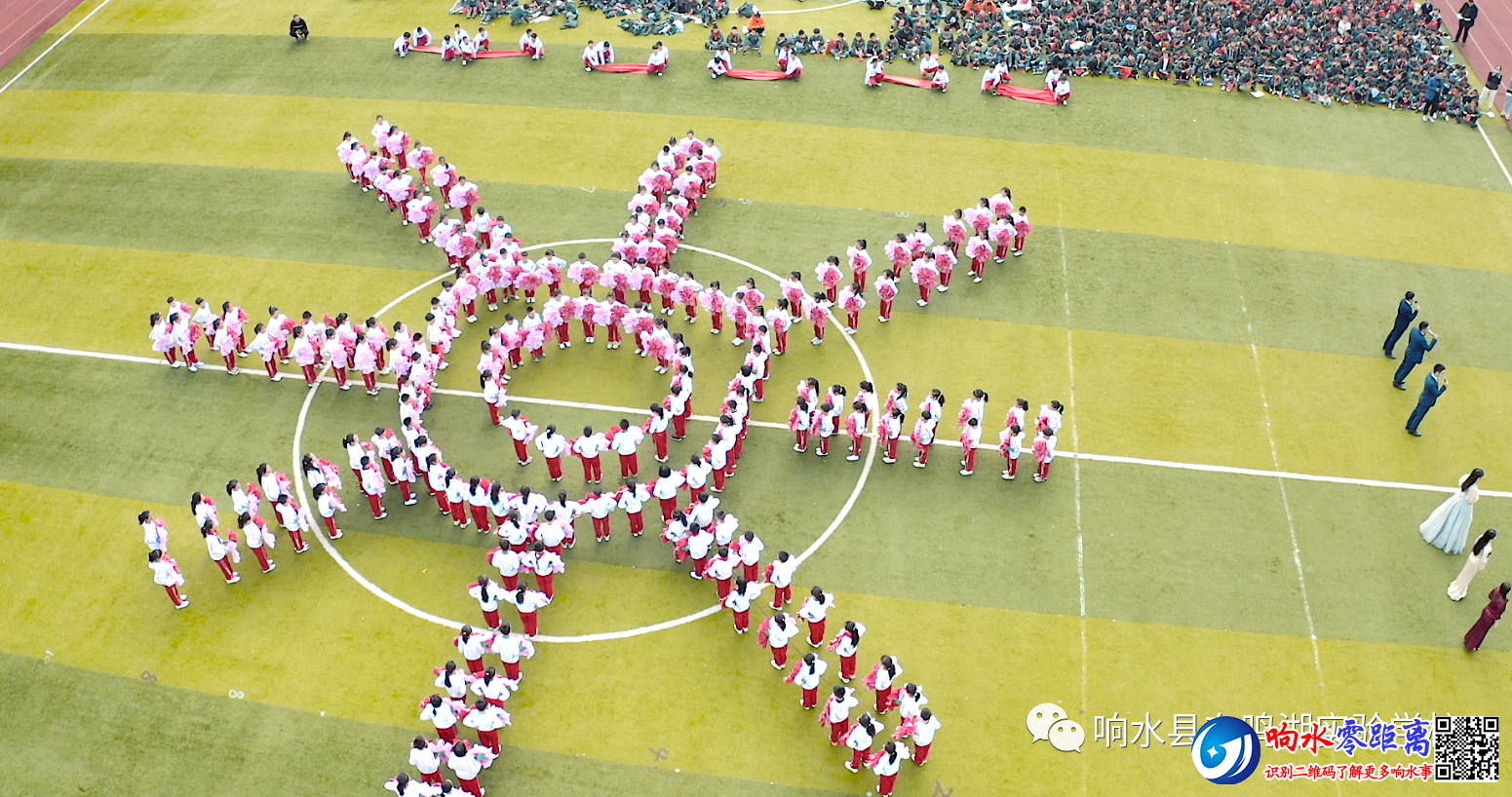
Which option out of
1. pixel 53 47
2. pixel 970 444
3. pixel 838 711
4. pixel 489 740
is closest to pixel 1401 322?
pixel 970 444

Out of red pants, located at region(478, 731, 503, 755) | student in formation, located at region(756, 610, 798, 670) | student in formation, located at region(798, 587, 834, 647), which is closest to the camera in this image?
red pants, located at region(478, 731, 503, 755)

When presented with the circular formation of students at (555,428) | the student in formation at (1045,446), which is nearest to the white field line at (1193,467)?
the circular formation of students at (555,428)

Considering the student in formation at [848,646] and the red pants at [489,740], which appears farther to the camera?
the student in formation at [848,646]

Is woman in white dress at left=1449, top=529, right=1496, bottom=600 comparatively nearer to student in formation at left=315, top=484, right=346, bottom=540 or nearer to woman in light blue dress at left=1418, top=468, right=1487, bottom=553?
woman in light blue dress at left=1418, top=468, right=1487, bottom=553

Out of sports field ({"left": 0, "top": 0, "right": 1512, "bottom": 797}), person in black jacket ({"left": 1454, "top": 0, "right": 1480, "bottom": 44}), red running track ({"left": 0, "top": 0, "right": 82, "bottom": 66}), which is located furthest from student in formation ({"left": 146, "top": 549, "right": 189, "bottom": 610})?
person in black jacket ({"left": 1454, "top": 0, "right": 1480, "bottom": 44})

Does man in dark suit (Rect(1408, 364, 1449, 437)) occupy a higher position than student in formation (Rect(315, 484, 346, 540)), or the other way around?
student in formation (Rect(315, 484, 346, 540))

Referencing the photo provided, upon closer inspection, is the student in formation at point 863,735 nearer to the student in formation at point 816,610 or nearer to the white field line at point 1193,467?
the student in formation at point 816,610
